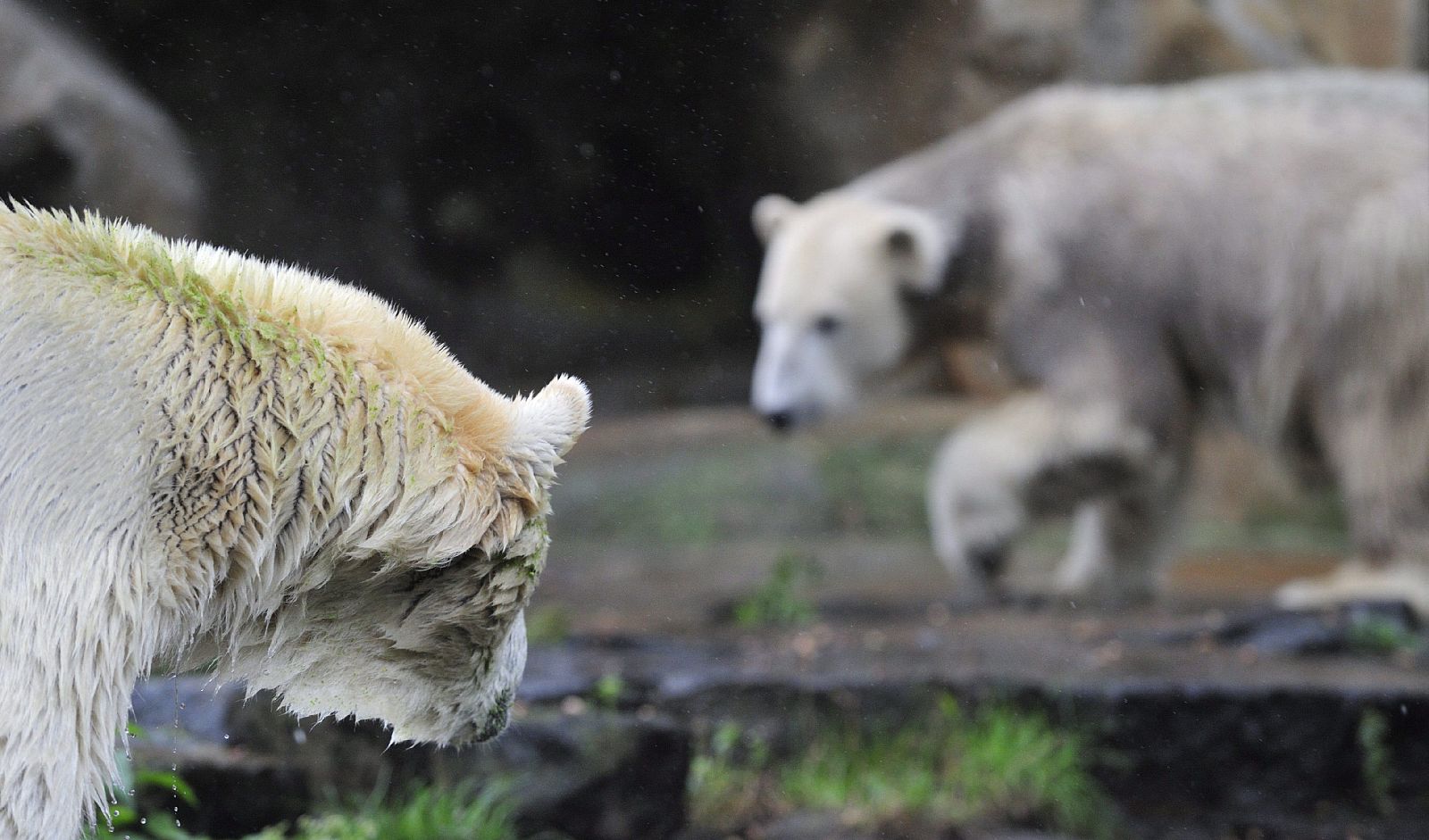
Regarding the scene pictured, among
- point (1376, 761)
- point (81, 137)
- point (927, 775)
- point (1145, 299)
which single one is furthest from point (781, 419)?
point (81, 137)

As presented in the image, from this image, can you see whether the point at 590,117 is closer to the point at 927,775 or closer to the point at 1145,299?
the point at 1145,299

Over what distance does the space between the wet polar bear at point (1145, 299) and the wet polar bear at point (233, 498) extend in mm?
4147

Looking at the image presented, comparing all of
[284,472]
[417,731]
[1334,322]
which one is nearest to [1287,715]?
[1334,322]

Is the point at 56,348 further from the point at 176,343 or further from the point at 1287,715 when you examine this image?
the point at 1287,715

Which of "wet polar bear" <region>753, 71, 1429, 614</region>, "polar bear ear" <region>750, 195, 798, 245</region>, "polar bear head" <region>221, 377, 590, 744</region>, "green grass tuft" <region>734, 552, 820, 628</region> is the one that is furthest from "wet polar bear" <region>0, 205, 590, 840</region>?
"polar bear ear" <region>750, 195, 798, 245</region>

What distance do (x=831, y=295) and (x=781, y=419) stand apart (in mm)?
654

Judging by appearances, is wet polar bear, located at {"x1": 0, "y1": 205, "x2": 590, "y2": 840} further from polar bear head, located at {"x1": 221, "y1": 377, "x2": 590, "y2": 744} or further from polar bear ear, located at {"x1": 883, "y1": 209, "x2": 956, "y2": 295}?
polar bear ear, located at {"x1": 883, "y1": 209, "x2": 956, "y2": 295}

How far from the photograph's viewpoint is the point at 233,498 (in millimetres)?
1998

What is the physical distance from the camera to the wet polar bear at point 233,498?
6.02ft

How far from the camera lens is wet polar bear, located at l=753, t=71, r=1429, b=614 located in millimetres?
5664

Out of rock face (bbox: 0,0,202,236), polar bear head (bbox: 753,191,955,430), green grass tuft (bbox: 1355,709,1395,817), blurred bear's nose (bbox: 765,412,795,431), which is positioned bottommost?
green grass tuft (bbox: 1355,709,1395,817)

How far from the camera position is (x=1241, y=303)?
19.5 ft

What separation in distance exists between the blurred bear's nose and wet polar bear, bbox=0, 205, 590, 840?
158 inches

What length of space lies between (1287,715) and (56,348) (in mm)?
4094
